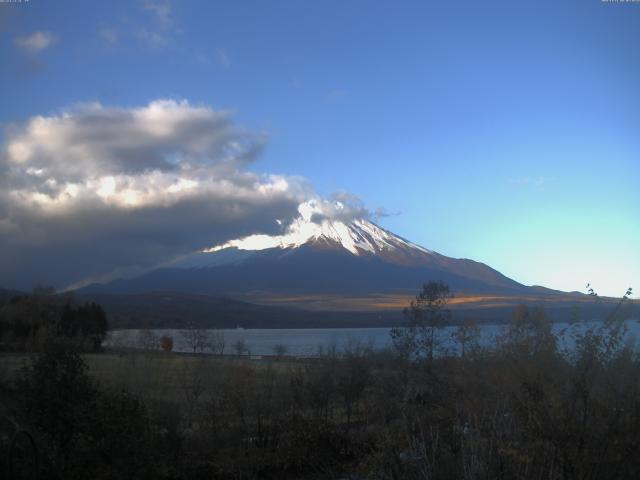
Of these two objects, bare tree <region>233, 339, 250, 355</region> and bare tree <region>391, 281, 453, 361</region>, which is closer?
bare tree <region>391, 281, 453, 361</region>

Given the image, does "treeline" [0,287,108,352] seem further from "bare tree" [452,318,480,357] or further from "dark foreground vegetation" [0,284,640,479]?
"bare tree" [452,318,480,357]

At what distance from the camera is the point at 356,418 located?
64.7 feet

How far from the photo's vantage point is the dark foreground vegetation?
613cm

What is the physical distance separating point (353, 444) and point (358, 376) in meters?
5.93

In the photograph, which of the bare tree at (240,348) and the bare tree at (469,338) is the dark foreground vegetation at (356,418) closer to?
the bare tree at (469,338)

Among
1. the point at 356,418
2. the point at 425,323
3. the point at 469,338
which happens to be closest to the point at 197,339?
the point at 425,323

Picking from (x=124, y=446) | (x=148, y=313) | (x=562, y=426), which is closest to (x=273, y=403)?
(x=124, y=446)

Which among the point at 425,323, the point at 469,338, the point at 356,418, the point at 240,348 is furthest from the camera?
the point at 240,348

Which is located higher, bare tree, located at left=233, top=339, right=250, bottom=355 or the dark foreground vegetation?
the dark foreground vegetation

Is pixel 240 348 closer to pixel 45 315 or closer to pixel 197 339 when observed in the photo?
pixel 45 315

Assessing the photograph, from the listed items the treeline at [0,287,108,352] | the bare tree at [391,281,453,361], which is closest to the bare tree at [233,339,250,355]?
the treeline at [0,287,108,352]

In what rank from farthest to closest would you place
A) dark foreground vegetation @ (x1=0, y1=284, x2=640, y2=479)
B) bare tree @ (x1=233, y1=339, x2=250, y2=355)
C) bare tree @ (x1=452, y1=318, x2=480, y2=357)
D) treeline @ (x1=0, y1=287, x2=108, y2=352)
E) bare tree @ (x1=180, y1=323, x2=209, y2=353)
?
1. bare tree @ (x1=180, y1=323, x2=209, y2=353)
2. bare tree @ (x1=233, y1=339, x2=250, y2=355)
3. treeline @ (x1=0, y1=287, x2=108, y2=352)
4. bare tree @ (x1=452, y1=318, x2=480, y2=357)
5. dark foreground vegetation @ (x1=0, y1=284, x2=640, y2=479)

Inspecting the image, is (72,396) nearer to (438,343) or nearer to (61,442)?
(61,442)

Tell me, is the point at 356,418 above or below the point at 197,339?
above
